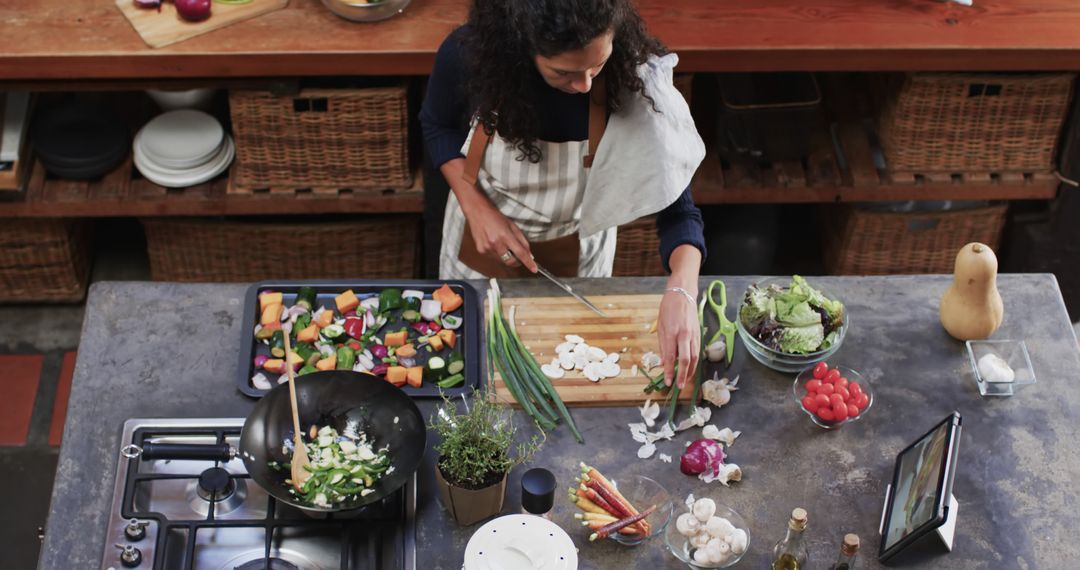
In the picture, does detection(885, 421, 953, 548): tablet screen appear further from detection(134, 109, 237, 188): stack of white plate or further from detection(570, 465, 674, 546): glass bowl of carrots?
detection(134, 109, 237, 188): stack of white plate

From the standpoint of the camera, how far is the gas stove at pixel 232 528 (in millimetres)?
2299

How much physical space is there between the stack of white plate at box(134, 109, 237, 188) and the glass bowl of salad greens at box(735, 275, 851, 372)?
6.21 ft

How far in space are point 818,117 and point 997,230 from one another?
74 centimetres

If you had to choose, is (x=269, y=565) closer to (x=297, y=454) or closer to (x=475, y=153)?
(x=297, y=454)

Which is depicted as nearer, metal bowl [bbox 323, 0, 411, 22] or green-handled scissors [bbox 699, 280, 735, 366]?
green-handled scissors [bbox 699, 280, 735, 366]

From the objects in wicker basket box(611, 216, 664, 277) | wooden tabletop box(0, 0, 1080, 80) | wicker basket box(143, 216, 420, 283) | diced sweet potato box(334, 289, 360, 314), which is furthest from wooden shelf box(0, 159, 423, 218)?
diced sweet potato box(334, 289, 360, 314)

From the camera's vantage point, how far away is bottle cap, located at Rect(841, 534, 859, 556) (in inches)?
86.7

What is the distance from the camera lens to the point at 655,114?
2.59 meters

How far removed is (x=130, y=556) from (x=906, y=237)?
281 cm

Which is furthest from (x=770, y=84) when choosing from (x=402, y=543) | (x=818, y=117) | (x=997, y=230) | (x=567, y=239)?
(x=402, y=543)

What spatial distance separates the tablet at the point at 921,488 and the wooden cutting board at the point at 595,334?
1.58 ft

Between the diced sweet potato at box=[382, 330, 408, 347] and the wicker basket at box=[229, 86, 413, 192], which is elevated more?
the diced sweet potato at box=[382, 330, 408, 347]

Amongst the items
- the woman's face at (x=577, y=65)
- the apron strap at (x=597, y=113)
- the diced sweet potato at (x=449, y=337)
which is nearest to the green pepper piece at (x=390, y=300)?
the diced sweet potato at (x=449, y=337)

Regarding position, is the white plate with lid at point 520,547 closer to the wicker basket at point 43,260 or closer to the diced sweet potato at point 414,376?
the diced sweet potato at point 414,376
